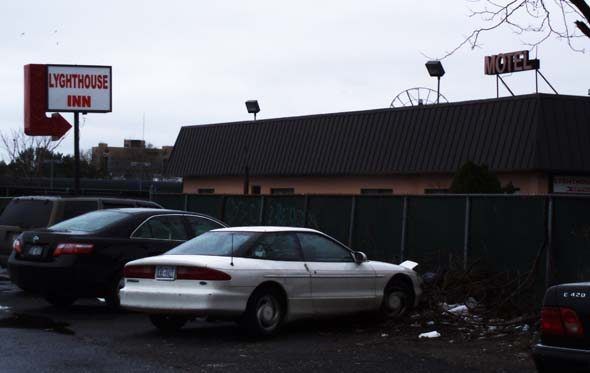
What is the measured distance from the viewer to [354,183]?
30297 mm

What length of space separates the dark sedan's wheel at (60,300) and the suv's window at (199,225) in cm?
210

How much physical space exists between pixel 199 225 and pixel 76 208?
2894 millimetres

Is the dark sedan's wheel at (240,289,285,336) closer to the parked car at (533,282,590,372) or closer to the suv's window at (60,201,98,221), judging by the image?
the parked car at (533,282,590,372)

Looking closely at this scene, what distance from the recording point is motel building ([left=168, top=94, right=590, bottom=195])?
24.3 metres

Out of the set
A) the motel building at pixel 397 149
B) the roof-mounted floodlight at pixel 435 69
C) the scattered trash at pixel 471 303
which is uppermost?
the roof-mounted floodlight at pixel 435 69

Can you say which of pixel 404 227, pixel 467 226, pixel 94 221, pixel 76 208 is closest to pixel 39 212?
pixel 76 208

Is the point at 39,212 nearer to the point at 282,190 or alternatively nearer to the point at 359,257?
the point at 359,257

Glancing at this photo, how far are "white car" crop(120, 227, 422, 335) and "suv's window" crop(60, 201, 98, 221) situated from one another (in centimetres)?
495

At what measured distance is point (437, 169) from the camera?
2662 cm

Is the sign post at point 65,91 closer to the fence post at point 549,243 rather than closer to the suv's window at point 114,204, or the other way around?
the suv's window at point 114,204

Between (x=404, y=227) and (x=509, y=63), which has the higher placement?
(x=509, y=63)

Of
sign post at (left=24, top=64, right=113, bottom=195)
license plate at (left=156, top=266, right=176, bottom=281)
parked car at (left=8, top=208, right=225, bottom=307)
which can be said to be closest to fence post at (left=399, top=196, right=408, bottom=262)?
parked car at (left=8, top=208, right=225, bottom=307)

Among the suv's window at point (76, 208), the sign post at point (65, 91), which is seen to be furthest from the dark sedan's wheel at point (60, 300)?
the sign post at point (65, 91)

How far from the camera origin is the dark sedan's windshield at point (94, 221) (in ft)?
45.6
